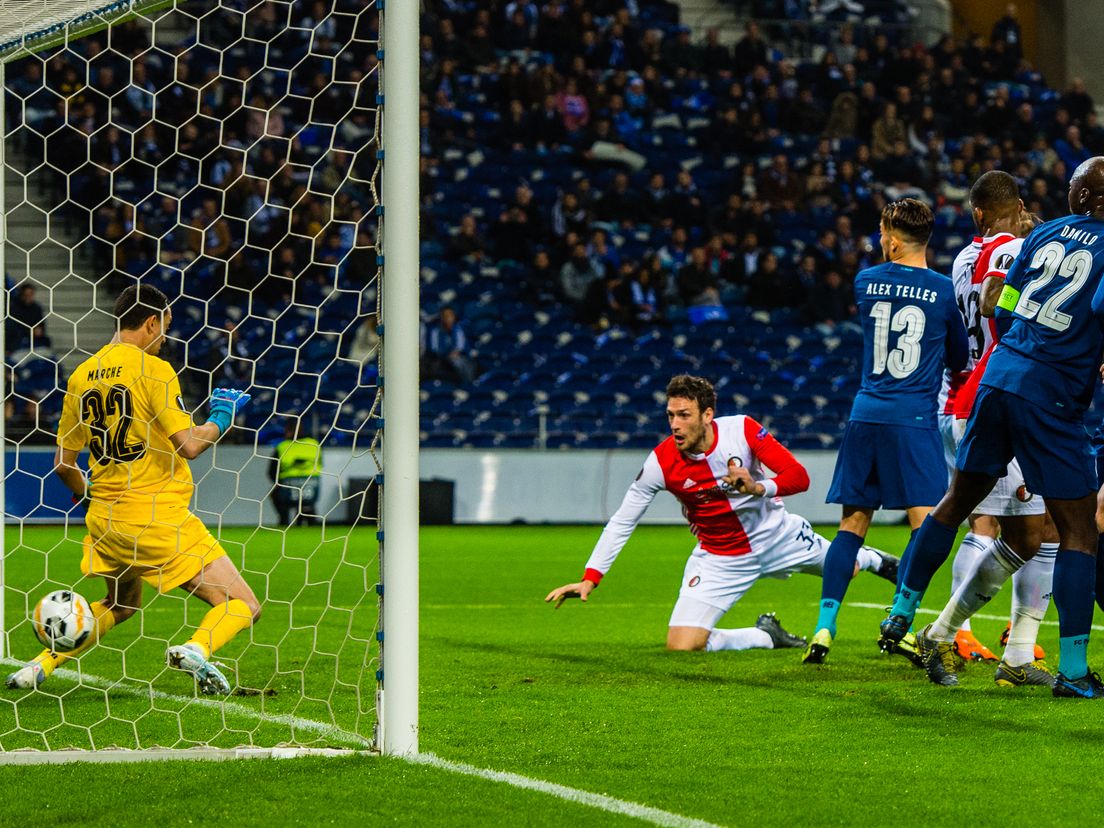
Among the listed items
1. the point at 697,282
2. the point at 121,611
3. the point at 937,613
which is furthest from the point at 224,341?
the point at 121,611

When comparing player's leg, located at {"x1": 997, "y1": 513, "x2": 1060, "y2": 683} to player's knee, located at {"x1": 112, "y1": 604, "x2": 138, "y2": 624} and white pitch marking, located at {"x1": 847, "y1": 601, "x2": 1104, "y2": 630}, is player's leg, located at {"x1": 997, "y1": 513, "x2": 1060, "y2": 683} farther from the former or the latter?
player's knee, located at {"x1": 112, "y1": 604, "x2": 138, "y2": 624}

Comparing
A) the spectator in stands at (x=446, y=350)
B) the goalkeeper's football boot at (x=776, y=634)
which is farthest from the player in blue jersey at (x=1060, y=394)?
the spectator in stands at (x=446, y=350)

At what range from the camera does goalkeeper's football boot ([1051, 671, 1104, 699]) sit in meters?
5.15

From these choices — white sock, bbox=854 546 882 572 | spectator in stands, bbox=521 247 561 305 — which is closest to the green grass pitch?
white sock, bbox=854 546 882 572

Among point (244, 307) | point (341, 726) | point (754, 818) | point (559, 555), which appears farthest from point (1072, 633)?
point (244, 307)

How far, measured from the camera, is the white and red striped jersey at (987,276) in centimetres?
562

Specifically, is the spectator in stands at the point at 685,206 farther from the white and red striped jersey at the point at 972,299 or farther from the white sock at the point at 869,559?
the white and red striped jersey at the point at 972,299

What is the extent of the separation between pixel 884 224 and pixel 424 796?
3.69 metres

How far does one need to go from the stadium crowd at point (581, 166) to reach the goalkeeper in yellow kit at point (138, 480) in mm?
10420

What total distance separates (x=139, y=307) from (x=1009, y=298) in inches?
124

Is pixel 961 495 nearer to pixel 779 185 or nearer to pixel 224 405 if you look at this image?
pixel 224 405

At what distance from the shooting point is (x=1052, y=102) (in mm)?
24484

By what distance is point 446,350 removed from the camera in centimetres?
1842

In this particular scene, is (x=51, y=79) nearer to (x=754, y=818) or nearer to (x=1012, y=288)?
(x=1012, y=288)
